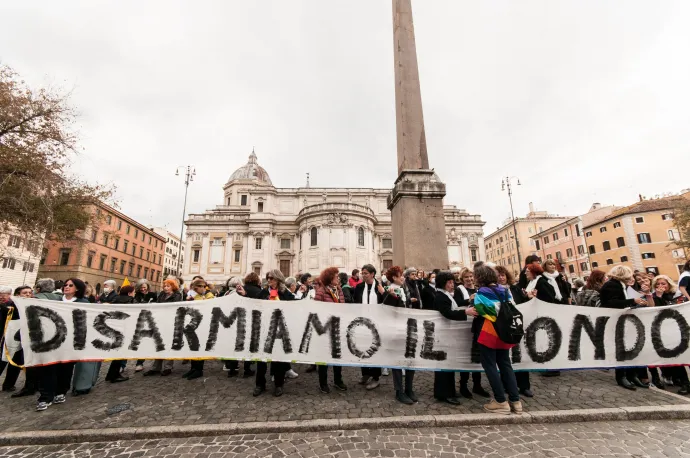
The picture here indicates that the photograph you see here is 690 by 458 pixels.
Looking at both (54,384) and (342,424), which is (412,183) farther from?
(54,384)

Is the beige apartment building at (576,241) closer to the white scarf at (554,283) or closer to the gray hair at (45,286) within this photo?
the white scarf at (554,283)

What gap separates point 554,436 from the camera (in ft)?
10.9

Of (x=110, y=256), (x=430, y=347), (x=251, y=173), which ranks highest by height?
(x=251, y=173)

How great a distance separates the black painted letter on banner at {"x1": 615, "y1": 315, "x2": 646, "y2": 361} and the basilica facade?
125ft

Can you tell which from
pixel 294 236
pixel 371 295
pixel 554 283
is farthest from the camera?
pixel 294 236

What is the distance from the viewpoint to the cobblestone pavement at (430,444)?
119 inches

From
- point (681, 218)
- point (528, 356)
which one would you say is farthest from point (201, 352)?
point (681, 218)

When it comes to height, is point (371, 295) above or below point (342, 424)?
above

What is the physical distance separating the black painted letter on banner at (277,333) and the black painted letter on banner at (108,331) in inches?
90.9

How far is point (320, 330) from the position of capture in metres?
4.82

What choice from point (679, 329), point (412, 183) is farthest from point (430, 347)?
point (679, 329)

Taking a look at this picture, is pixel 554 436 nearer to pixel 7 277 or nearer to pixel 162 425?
pixel 162 425

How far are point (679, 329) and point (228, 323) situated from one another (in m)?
6.95

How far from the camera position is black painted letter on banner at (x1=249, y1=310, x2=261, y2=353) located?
4820 millimetres
